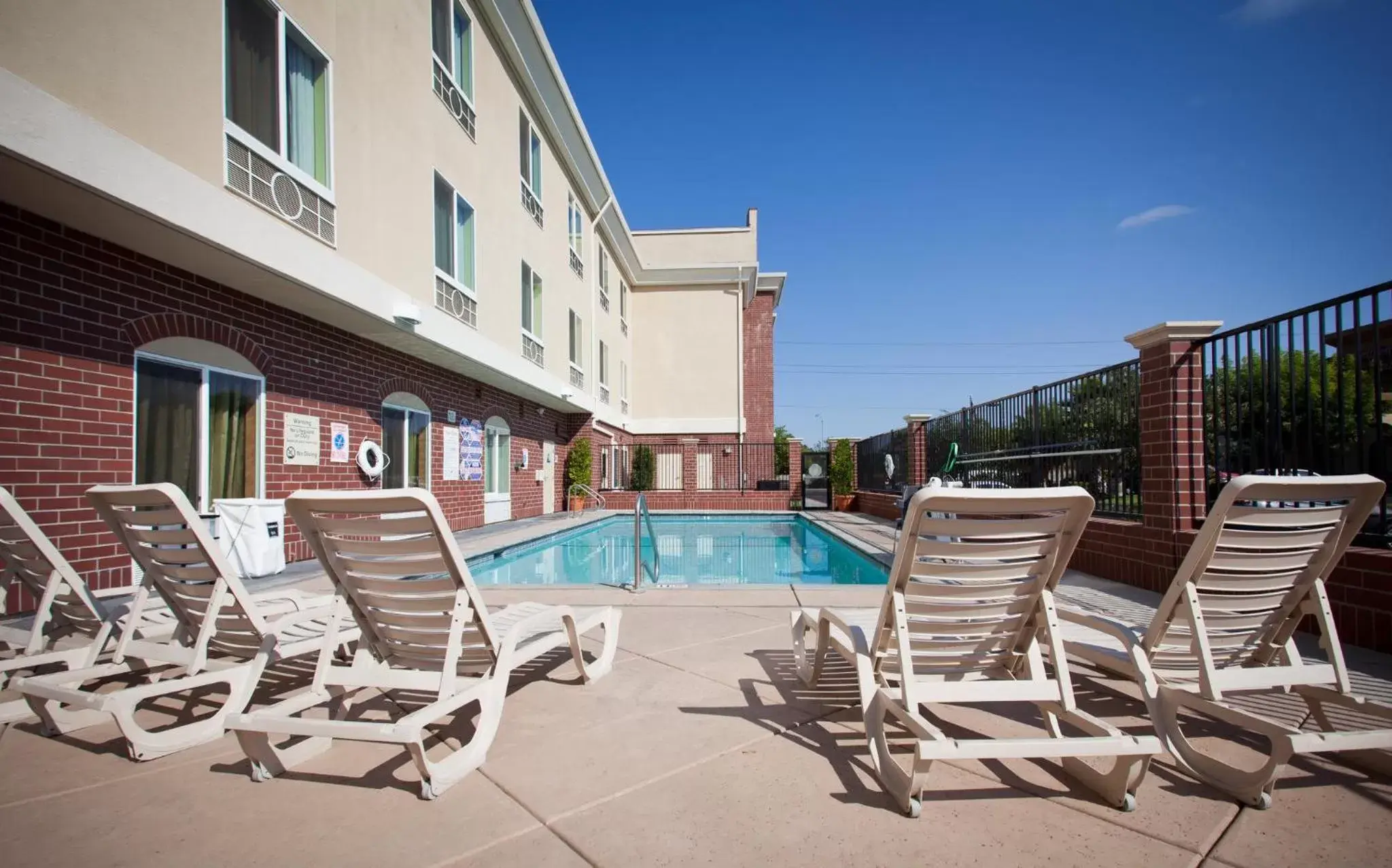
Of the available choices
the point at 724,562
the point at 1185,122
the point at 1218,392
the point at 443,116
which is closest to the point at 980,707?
the point at 1218,392

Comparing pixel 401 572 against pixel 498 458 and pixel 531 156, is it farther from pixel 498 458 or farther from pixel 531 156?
pixel 531 156

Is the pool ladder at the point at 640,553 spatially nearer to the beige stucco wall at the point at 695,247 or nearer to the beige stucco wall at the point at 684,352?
the beige stucco wall at the point at 684,352

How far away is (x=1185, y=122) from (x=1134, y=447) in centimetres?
1279

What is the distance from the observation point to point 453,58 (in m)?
9.88

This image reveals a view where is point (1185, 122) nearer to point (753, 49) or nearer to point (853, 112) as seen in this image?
point (853, 112)

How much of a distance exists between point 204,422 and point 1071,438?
891 centimetres

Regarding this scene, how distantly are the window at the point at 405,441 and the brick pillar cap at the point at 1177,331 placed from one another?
8911mm

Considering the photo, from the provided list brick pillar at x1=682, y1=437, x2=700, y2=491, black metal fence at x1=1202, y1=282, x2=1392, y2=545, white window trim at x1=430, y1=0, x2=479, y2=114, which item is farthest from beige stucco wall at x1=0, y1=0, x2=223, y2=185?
brick pillar at x1=682, y1=437, x2=700, y2=491

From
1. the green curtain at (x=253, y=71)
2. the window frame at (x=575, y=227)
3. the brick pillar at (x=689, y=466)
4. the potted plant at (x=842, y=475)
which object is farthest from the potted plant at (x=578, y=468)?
the green curtain at (x=253, y=71)

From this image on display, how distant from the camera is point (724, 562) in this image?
1055 cm

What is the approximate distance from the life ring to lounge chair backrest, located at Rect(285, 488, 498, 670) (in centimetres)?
655

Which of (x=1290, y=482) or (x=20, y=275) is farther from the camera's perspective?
(x=20, y=275)

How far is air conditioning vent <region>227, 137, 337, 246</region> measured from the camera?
19.1ft

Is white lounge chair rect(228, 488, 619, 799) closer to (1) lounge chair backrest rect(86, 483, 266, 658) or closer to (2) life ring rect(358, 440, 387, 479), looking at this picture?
(1) lounge chair backrest rect(86, 483, 266, 658)
